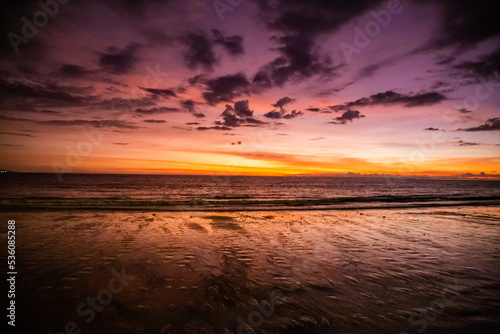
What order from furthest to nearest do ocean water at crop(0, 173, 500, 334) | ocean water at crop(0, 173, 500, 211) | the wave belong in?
1. ocean water at crop(0, 173, 500, 211)
2. the wave
3. ocean water at crop(0, 173, 500, 334)

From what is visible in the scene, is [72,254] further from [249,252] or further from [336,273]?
[336,273]

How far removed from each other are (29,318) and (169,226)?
10.6 metres

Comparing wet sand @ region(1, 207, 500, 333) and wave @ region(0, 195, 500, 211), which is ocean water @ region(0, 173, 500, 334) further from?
wave @ region(0, 195, 500, 211)

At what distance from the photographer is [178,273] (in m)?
7.70

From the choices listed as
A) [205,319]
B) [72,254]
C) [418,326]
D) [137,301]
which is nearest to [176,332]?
[205,319]

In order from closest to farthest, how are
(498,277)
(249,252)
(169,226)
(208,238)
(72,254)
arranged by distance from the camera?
(498,277), (72,254), (249,252), (208,238), (169,226)

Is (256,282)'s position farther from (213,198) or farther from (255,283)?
(213,198)

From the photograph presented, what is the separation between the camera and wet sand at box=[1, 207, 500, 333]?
5.00 m

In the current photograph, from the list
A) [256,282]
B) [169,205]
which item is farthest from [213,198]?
[256,282]

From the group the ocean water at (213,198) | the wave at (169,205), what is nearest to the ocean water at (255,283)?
the wave at (169,205)

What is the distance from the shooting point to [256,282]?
23.2ft

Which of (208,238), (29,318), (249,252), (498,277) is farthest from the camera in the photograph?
(208,238)

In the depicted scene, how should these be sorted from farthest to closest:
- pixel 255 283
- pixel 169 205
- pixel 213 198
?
pixel 213 198 → pixel 169 205 → pixel 255 283

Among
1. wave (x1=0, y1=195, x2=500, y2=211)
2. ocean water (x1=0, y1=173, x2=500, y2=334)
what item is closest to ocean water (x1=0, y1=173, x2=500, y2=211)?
wave (x1=0, y1=195, x2=500, y2=211)
